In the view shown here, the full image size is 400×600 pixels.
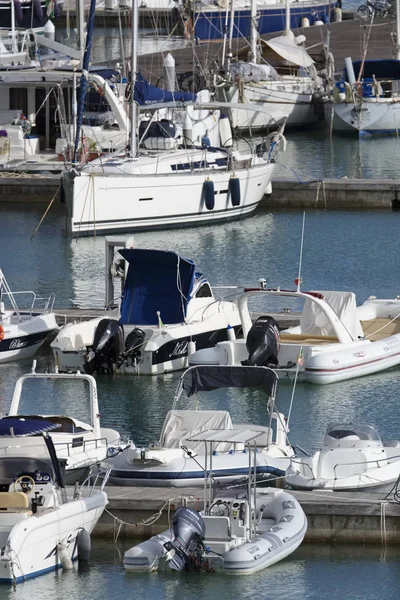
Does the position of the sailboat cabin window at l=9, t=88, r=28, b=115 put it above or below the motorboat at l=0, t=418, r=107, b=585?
above

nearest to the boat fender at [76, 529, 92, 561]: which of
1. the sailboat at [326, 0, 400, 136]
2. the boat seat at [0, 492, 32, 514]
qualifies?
the boat seat at [0, 492, 32, 514]

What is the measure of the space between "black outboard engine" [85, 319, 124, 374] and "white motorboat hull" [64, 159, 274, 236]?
41.3 feet

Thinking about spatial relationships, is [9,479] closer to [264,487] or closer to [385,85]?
[264,487]

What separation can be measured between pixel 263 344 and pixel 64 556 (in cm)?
919

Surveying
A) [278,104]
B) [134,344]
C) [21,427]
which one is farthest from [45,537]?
[278,104]

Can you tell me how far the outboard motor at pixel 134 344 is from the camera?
89.5 feet

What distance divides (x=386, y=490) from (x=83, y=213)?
2116 cm

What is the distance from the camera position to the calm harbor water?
1772 centimetres

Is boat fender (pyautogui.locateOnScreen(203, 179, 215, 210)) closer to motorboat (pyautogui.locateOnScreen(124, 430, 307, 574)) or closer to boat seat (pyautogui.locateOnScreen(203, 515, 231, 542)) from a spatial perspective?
motorboat (pyautogui.locateOnScreen(124, 430, 307, 574))

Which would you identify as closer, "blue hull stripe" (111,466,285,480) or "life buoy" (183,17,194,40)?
"blue hull stripe" (111,466,285,480)

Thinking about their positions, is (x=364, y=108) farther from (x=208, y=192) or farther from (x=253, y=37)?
(x=208, y=192)

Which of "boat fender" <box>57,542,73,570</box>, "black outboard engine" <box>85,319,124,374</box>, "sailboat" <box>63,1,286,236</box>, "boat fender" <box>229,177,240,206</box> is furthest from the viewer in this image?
"boat fender" <box>229,177,240,206</box>

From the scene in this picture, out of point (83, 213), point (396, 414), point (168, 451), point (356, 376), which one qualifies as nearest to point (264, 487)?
point (168, 451)

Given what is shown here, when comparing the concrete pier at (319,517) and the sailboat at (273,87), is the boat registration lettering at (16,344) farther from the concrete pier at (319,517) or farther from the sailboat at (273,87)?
the sailboat at (273,87)
